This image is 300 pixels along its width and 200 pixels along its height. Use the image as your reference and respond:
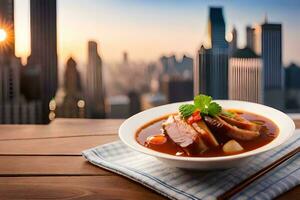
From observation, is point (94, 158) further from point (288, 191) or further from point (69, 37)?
point (69, 37)

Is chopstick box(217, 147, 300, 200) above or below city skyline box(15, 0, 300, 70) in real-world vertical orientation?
below

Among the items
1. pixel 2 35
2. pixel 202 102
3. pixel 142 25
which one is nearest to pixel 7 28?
pixel 2 35

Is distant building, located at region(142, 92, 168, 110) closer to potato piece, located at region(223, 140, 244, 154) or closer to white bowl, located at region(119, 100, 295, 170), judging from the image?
white bowl, located at region(119, 100, 295, 170)

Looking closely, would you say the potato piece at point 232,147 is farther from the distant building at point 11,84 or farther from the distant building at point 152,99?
the distant building at point 11,84

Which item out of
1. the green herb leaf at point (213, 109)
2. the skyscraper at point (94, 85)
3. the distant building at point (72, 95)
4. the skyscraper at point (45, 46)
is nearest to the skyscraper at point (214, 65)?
the skyscraper at point (94, 85)

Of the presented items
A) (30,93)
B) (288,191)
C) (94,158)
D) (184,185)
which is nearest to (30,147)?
(94,158)

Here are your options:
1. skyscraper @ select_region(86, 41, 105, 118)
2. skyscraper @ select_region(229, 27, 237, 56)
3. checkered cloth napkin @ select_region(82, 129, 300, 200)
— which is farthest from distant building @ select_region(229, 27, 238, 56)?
checkered cloth napkin @ select_region(82, 129, 300, 200)
